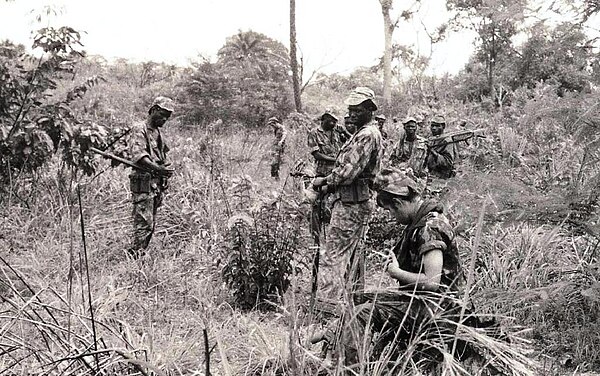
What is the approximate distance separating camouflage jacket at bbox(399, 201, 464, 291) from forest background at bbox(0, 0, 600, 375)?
20 centimetres

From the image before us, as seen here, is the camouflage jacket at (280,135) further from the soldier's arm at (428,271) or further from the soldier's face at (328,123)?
the soldier's arm at (428,271)

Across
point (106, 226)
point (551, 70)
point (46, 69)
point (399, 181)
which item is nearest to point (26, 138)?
point (46, 69)

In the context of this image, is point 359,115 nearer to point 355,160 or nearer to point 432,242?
point 355,160

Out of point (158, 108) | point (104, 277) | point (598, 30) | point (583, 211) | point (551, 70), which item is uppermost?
point (551, 70)

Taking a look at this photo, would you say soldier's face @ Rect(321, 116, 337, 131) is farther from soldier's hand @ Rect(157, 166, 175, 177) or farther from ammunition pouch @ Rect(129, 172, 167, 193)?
ammunition pouch @ Rect(129, 172, 167, 193)

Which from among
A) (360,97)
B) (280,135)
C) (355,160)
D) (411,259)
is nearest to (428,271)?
(411,259)

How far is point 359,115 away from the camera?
4.93 meters

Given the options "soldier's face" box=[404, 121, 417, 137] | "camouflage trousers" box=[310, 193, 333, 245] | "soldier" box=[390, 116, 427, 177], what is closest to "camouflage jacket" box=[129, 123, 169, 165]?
"camouflage trousers" box=[310, 193, 333, 245]

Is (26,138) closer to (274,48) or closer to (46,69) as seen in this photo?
(46,69)

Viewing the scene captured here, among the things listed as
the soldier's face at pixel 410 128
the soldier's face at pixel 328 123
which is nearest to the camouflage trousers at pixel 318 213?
the soldier's face at pixel 328 123

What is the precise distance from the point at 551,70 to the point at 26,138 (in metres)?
17.2

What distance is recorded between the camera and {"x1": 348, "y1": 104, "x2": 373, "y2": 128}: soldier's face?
4.89 m

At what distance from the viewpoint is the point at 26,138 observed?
629cm

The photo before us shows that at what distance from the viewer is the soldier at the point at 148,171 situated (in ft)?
19.0
